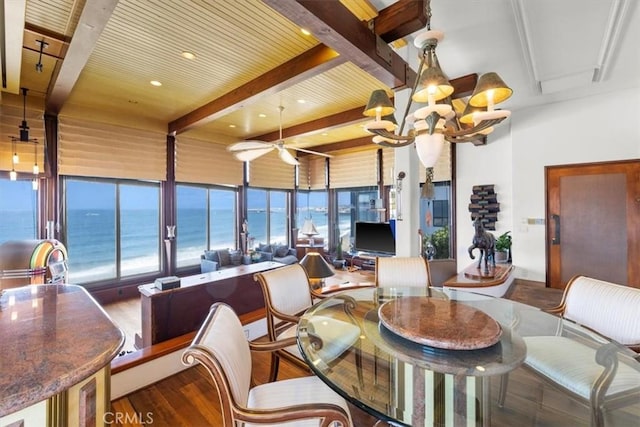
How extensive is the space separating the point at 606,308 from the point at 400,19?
2.44m

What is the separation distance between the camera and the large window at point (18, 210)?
3951 millimetres

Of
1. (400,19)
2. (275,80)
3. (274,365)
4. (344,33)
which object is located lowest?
(274,365)

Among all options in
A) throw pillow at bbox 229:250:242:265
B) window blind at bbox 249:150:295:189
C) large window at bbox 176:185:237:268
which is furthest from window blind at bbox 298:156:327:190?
throw pillow at bbox 229:250:242:265

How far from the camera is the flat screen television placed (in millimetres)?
5461

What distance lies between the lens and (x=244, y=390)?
50.3 inches

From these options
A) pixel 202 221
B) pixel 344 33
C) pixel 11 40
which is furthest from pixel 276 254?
pixel 344 33

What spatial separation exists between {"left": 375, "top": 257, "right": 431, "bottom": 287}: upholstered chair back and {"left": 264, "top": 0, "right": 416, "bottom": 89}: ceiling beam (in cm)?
182

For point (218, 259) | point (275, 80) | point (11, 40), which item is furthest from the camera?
point (218, 259)

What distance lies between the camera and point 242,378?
1.28 meters

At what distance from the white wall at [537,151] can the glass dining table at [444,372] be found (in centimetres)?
318

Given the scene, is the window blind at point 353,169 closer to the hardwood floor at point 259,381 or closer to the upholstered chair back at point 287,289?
the hardwood floor at point 259,381

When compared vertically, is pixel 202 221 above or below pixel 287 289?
above

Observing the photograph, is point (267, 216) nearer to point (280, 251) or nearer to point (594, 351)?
point (280, 251)

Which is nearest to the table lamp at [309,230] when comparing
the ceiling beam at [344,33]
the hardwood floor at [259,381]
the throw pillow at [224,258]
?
the throw pillow at [224,258]
